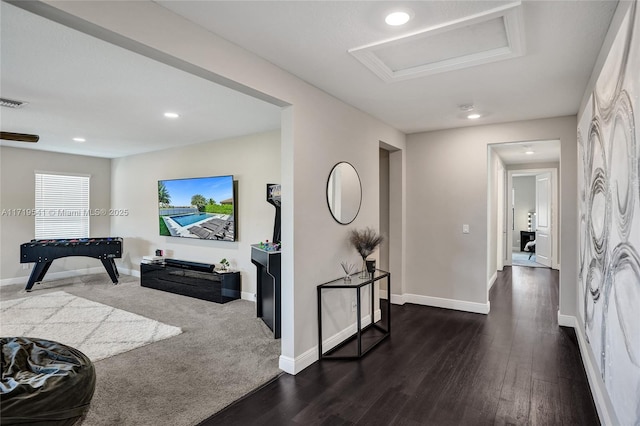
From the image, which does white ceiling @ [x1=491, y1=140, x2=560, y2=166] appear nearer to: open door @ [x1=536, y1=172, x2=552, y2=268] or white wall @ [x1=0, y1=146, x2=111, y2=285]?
open door @ [x1=536, y1=172, x2=552, y2=268]

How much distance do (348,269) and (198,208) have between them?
3.06m

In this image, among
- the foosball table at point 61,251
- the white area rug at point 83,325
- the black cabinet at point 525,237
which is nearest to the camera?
the white area rug at point 83,325

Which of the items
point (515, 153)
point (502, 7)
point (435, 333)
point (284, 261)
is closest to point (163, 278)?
point (284, 261)

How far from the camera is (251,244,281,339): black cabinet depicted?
3.46m

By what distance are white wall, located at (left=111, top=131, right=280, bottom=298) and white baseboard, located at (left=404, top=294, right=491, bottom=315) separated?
7.37 feet

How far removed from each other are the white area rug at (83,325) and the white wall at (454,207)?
3261 millimetres

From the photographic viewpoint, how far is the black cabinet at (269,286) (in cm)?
346

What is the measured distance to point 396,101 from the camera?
3.43 metres

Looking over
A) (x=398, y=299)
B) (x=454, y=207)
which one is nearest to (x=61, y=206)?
(x=398, y=299)

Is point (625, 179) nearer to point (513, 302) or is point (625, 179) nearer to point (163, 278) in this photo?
point (513, 302)

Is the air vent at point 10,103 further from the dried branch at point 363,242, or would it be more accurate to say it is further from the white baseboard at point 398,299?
the white baseboard at point 398,299

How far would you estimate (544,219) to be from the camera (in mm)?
7938

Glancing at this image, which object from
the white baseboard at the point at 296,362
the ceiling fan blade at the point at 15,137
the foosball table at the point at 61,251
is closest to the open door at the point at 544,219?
the white baseboard at the point at 296,362

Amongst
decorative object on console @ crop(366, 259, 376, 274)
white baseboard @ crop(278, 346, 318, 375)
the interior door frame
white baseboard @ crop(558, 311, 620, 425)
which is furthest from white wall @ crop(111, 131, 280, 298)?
the interior door frame
